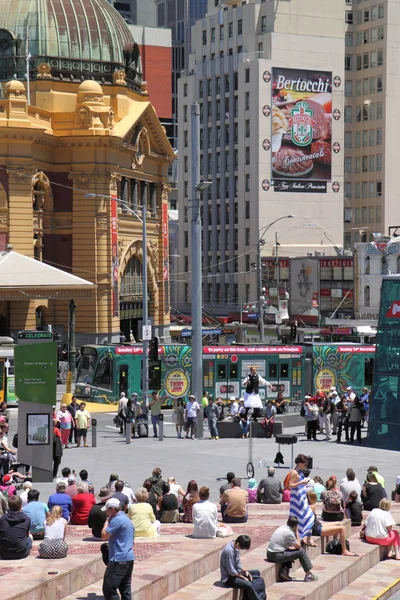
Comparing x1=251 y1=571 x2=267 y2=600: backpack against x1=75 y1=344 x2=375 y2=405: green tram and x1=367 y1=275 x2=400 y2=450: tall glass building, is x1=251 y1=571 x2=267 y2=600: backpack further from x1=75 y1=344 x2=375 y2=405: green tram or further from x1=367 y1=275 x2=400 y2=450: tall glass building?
x1=75 y1=344 x2=375 y2=405: green tram

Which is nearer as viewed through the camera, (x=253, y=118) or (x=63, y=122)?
(x=63, y=122)

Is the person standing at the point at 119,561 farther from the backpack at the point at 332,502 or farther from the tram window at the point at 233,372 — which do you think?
the tram window at the point at 233,372

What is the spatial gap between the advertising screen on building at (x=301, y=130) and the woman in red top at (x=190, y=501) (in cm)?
9495

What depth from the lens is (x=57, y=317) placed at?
255ft

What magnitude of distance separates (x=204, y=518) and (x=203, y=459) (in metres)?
13.1

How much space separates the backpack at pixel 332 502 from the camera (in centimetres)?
2428

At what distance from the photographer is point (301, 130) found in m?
120

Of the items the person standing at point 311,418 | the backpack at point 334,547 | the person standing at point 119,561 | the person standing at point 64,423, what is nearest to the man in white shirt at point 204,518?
the backpack at point 334,547

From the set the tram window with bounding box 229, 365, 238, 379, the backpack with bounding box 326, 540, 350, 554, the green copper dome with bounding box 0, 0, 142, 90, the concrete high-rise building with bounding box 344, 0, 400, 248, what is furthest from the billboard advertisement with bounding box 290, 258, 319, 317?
the backpack with bounding box 326, 540, 350, 554

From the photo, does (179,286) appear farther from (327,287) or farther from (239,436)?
(239,436)

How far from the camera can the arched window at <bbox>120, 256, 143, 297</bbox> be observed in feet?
269

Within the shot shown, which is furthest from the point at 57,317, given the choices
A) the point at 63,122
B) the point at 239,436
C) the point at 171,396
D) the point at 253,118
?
the point at 253,118

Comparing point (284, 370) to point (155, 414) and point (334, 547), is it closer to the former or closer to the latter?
point (155, 414)

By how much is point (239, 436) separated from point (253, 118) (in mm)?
78406
